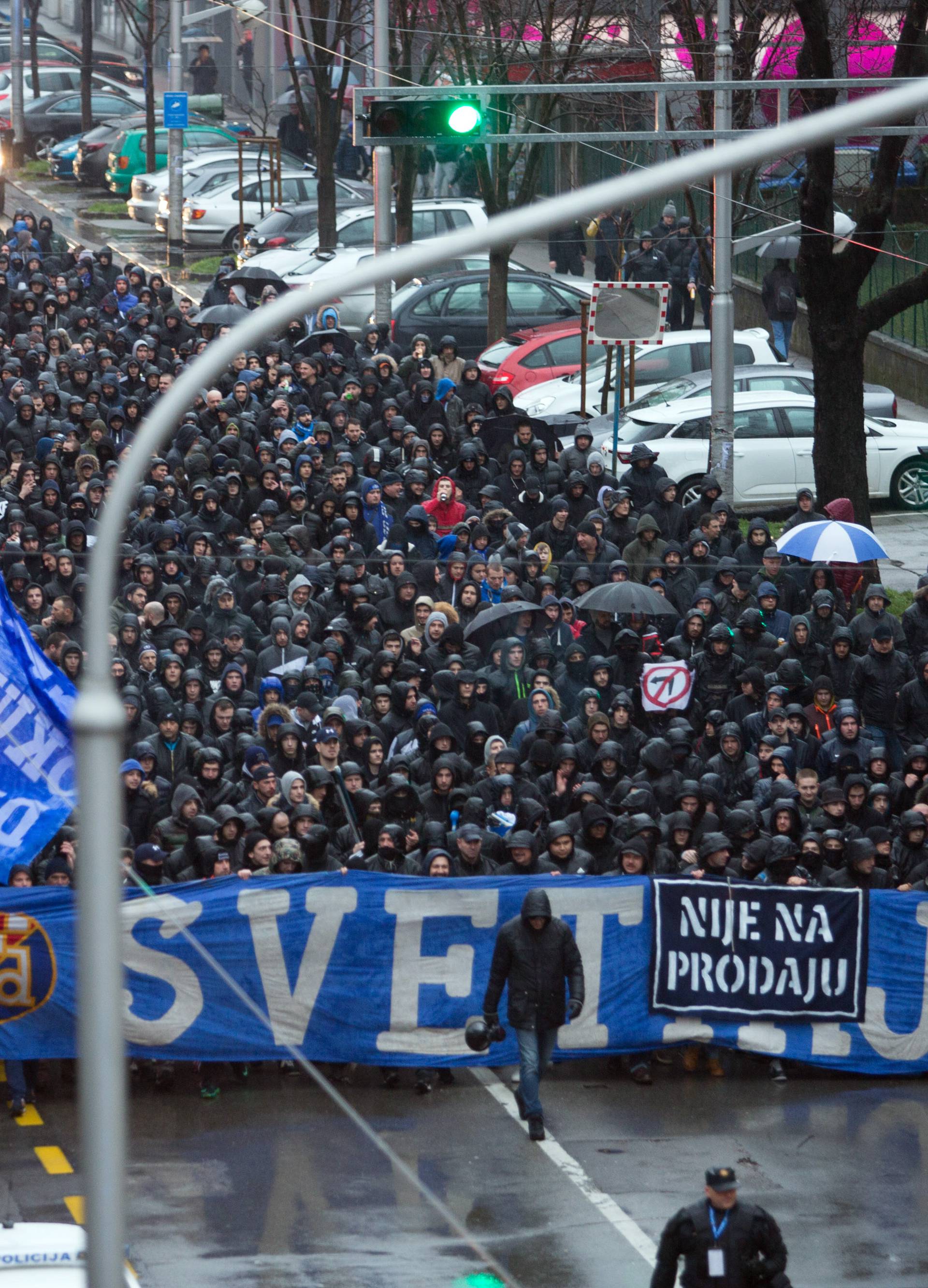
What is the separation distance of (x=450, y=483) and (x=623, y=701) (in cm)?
427

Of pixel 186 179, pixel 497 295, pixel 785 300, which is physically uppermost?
pixel 186 179

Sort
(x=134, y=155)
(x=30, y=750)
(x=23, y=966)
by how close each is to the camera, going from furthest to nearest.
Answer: (x=134, y=155)
(x=23, y=966)
(x=30, y=750)

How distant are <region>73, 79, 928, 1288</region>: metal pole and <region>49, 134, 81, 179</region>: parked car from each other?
40919mm

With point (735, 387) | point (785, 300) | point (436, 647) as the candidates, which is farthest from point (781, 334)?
point (436, 647)

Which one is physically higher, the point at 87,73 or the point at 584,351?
the point at 87,73

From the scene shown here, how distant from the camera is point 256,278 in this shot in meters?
25.6

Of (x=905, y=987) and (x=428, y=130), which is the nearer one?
(x=905, y=987)

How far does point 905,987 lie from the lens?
476 inches

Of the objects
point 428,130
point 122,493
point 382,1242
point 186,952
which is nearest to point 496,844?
point 186,952

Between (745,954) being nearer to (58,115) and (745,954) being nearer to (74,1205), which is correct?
(74,1205)

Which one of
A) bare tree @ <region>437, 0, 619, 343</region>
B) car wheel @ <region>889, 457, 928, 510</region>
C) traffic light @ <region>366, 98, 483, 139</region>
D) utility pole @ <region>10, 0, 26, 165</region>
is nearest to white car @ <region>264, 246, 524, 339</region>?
bare tree @ <region>437, 0, 619, 343</region>

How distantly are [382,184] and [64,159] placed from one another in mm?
21356

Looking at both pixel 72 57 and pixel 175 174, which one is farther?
pixel 72 57

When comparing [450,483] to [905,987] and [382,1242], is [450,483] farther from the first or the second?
[382,1242]
